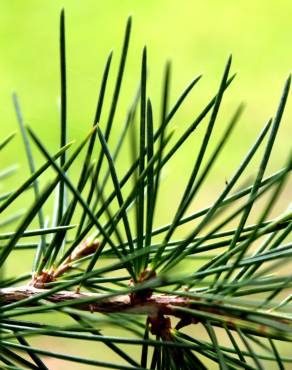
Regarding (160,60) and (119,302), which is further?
(160,60)

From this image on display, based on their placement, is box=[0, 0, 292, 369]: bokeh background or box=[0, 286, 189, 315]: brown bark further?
box=[0, 0, 292, 369]: bokeh background

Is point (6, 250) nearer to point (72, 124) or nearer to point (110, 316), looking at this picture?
point (110, 316)

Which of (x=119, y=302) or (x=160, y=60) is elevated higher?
(x=160, y=60)

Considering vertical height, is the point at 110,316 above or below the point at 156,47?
below

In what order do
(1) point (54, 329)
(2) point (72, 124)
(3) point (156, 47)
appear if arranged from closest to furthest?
(1) point (54, 329)
(2) point (72, 124)
(3) point (156, 47)

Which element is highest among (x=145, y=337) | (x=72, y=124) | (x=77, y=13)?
(x=77, y=13)

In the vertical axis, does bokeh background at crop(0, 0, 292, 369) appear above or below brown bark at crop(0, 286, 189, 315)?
above

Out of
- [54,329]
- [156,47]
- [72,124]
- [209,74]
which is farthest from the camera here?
[156,47]

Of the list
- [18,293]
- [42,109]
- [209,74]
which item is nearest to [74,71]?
[42,109]
